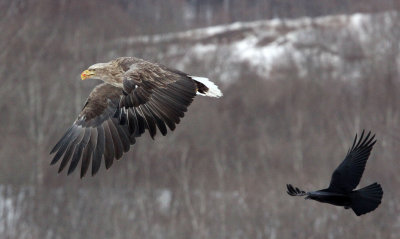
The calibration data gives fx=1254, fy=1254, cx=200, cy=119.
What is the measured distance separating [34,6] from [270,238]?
1226cm

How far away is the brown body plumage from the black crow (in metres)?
1.49

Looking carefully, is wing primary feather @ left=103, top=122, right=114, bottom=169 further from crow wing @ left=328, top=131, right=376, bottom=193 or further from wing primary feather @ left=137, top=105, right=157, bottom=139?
crow wing @ left=328, top=131, right=376, bottom=193

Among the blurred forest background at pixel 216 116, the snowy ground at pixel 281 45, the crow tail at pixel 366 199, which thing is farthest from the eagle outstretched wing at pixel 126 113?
the snowy ground at pixel 281 45

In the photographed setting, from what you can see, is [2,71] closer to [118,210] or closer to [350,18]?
[118,210]

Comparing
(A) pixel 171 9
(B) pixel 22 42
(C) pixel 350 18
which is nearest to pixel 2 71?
(B) pixel 22 42

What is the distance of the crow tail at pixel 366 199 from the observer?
10.9 metres

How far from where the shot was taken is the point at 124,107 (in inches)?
461

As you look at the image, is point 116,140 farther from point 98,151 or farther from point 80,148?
point 80,148

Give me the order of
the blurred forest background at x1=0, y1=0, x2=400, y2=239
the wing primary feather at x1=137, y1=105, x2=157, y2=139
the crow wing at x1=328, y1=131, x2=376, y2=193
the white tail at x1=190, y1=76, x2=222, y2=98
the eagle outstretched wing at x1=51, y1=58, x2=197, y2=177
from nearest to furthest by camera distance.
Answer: the crow wing at x1=328, y1=131, x2=376, y2=193 < the wing primary feather at x1=137, y1=105, x2=157, y2=139 < the eagle outstretched wing at x1=51, y1=58, x2=197, y2=177 < the white tail at x1=190, y1=76, x2=222, y2=98 < the blurred forest background at x1=0, y1=0, x2=400, y2=239

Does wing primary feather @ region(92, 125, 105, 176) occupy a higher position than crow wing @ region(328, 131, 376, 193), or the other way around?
wing primary feather @ region(92, 125, 105, 176)

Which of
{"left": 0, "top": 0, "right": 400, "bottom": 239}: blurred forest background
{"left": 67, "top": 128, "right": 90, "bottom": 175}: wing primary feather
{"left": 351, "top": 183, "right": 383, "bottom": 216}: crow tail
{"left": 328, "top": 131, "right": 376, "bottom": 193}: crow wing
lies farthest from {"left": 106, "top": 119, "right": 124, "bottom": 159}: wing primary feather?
{"left": 0, "top": 0, "right": 400, "bottom": 239}: blurred forest background

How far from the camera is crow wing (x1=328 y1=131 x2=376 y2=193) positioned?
11.3 meters

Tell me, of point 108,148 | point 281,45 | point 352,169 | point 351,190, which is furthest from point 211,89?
point 281,45

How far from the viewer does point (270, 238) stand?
86.2 ft
